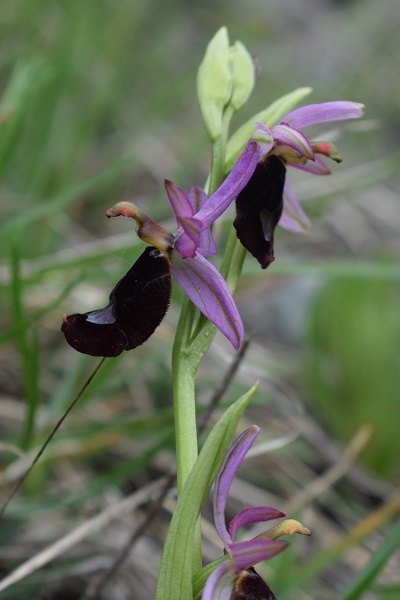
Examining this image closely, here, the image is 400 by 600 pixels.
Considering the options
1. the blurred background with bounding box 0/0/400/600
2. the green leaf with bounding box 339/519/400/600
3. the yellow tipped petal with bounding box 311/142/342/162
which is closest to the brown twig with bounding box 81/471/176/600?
the blurred background with bounding box 0/0/400/600

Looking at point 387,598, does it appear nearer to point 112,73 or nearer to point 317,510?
point 317,510

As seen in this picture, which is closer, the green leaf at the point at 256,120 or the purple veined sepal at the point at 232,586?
the purple veined sepal at the point at 232,586

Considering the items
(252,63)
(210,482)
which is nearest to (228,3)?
(252,63)

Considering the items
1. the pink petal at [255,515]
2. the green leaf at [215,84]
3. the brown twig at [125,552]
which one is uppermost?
the green leaf at [215,84]

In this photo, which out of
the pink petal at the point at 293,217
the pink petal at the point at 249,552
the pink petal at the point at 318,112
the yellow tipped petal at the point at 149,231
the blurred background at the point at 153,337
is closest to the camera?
the pink petal at the point at 249,552

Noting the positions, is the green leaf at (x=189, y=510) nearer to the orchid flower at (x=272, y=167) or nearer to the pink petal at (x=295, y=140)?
the orchid flower at (x=272, y=167)

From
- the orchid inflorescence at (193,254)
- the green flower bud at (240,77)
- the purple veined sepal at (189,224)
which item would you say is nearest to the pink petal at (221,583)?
the orchid inflorescence at (193,254)

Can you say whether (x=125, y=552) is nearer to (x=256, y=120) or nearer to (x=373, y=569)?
(x=373, y=569)
